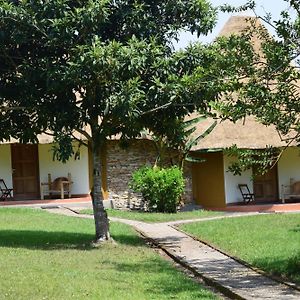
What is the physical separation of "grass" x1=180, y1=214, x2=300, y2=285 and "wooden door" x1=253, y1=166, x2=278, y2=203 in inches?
219

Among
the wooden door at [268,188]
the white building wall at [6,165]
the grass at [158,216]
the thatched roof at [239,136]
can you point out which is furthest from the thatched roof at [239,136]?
the white building wall at [6,165]

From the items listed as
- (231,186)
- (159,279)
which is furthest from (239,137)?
(159,279)

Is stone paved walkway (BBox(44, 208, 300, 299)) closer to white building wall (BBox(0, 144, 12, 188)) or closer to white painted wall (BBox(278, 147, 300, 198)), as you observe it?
white building wall (BBox(0, 144, 12, 188))

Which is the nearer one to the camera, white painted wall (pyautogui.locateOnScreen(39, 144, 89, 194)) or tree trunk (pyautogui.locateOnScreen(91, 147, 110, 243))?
tree trunk (pyautogui.locateOnScreen(91, 147, 110, 243))

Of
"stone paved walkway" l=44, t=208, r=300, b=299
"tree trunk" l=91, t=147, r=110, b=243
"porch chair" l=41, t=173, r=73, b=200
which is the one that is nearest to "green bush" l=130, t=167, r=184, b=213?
"porch chair" l=41, t=173, r=73, b=200

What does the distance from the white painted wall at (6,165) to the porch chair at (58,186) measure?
1.16 metres

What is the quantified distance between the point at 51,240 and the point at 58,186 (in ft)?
28.6

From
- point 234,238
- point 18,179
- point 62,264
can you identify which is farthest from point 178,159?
point 62,264

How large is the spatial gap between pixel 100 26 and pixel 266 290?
6214mm

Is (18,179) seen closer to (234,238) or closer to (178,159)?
(178,159)

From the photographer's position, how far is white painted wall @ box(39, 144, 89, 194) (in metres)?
23.1

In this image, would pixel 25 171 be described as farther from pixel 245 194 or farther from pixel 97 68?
pixel 97 68

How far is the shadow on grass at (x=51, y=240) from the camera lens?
1313 centimetres

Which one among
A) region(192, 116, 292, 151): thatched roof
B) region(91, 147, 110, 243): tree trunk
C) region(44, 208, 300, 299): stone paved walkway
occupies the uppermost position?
region(192, 116, 292, 151): thatched roof
